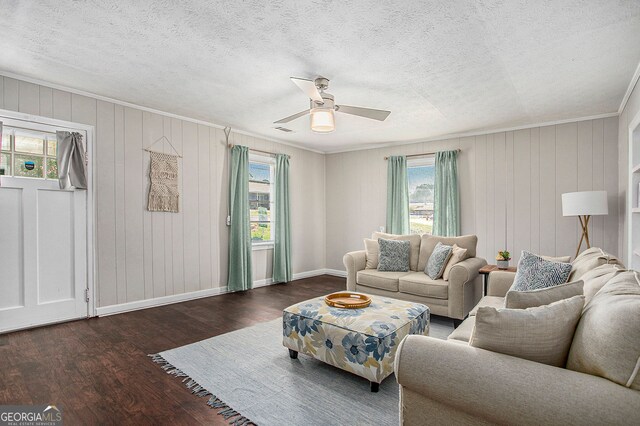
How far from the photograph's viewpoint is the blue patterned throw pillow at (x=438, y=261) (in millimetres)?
3912

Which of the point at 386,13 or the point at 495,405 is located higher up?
the point at 386,13

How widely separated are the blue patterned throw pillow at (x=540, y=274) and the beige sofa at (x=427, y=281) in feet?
3.11

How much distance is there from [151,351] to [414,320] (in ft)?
7.47

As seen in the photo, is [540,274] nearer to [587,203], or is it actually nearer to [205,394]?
[587,203]

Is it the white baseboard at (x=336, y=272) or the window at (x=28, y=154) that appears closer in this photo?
the window at (x=28, y=154)

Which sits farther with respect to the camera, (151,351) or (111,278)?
(111,278)

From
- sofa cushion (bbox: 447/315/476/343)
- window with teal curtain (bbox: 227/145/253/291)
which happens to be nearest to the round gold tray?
sofa cushion (bbox: 447/315/476/343)

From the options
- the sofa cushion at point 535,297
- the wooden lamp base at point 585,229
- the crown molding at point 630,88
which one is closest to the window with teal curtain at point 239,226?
the sofa cushion at point 535,297

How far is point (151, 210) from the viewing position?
4.35 m

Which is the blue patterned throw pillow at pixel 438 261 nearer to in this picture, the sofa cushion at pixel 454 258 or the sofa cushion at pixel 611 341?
the sofa cushion at pixel 454 258

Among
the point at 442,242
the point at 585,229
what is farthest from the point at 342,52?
the point at 585,229

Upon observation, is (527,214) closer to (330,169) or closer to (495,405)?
(330,169)

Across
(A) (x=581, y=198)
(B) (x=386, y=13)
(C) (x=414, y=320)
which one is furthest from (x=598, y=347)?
(A) (x=581, y=198)

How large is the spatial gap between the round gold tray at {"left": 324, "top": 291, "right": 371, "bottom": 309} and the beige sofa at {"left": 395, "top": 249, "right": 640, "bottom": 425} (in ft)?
4.17
